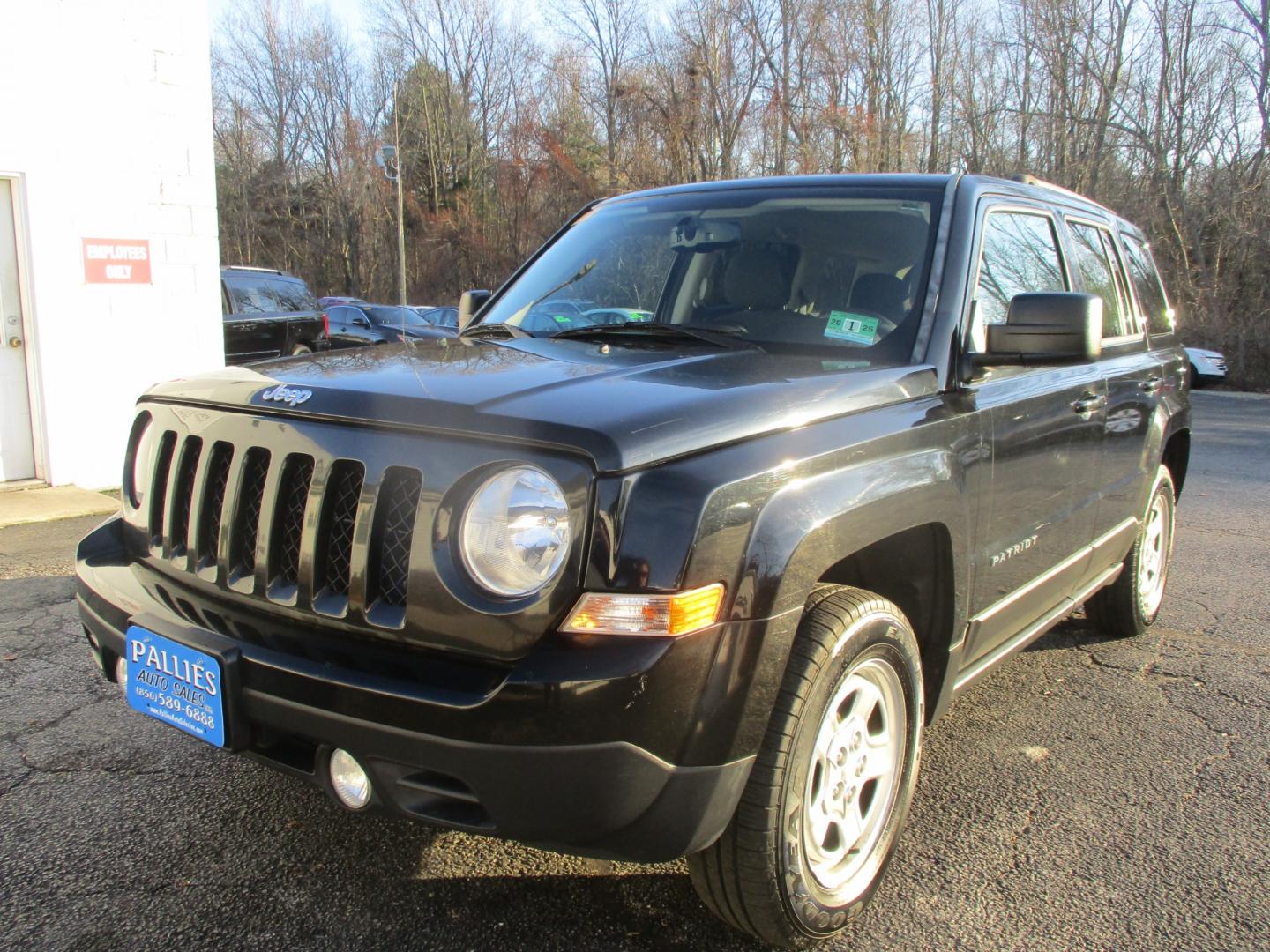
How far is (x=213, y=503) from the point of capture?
243 cm

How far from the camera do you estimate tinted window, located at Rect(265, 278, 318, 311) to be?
13750 millimetres

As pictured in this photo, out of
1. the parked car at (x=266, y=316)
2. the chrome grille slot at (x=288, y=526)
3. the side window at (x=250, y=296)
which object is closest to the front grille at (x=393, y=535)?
the chrome grille slot at (x=288, y=526)

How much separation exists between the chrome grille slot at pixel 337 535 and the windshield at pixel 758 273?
1.12m

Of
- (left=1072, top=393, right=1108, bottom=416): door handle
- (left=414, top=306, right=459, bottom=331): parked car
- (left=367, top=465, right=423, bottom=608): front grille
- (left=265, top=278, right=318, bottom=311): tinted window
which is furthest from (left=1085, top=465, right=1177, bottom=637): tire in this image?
(left=414, top=306, right=459, bottom=331): parked car

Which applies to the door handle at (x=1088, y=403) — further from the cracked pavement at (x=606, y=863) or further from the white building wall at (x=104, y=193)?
the white building wall at (x=104, y=193)

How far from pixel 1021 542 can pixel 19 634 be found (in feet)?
13.6

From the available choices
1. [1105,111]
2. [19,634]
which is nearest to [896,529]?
[19,634]

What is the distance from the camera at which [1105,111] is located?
2598cm

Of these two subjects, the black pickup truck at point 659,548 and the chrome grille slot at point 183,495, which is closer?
the black pickup truck at point 659,548

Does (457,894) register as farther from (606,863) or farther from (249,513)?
(249,513)

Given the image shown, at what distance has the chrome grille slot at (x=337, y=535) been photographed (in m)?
2.09

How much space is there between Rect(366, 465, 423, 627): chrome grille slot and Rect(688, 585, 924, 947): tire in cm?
81

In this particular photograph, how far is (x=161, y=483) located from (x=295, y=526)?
25.5 inches

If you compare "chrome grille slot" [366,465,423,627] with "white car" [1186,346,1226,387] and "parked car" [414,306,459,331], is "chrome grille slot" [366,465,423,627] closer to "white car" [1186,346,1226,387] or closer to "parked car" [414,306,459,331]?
"white car" [1186,346,1226,387]
